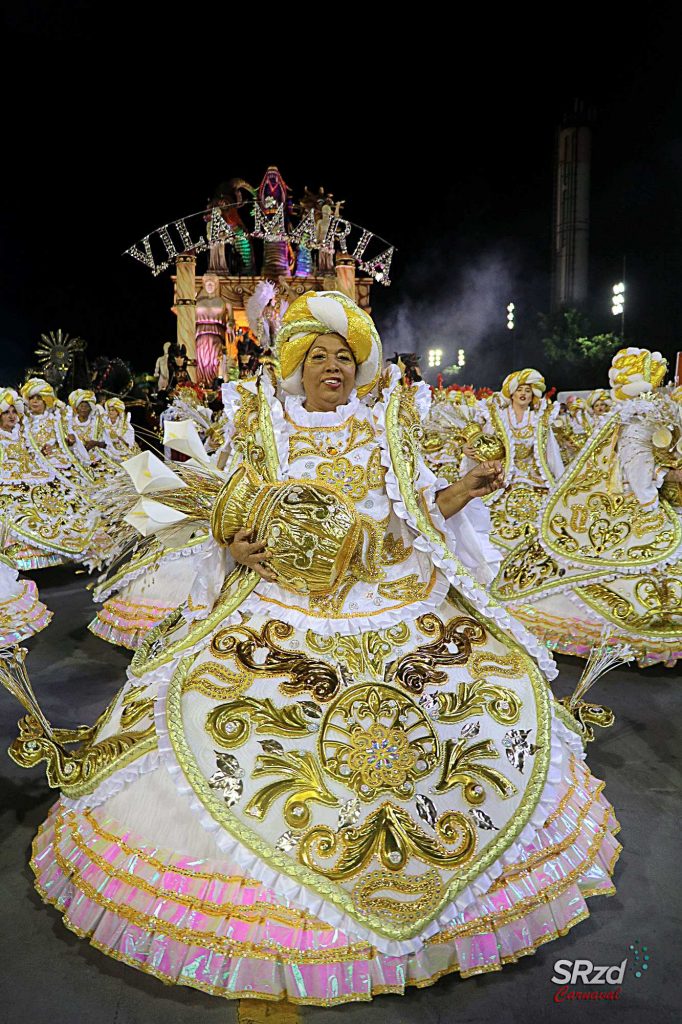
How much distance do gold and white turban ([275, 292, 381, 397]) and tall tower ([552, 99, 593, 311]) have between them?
14.3 meters

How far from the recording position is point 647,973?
71.7 inches

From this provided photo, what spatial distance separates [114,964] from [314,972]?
1.93ft

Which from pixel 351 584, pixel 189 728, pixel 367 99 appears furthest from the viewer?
pixel 367 99

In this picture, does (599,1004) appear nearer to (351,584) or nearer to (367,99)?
(351,584)

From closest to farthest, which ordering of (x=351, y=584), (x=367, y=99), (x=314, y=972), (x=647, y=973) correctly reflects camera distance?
(x=314, y=972)
(x=647, y=973)
(x=351, y=584)
(x=367, y=99)

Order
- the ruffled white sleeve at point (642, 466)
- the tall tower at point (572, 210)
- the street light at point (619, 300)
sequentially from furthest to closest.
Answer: the tall tower at point (572, 210) → the street light at point (619, 300) → the ruffled white sleeve at point (642, 466)

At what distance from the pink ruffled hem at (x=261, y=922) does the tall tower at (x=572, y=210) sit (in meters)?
15.6

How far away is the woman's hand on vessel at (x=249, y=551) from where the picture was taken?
2270mm

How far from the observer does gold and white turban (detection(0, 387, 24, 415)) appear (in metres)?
7.00

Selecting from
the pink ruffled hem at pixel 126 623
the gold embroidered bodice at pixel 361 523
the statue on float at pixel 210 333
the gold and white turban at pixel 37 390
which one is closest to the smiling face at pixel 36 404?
the gold and white turban at pixel 37 390

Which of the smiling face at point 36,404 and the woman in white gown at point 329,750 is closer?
the woman in white gown at point 329,750

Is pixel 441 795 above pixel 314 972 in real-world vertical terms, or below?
above

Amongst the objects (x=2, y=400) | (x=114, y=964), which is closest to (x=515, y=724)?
(x=114, y=964)

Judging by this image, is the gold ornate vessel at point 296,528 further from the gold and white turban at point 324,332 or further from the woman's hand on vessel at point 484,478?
the gold and white turban at point 324,332
